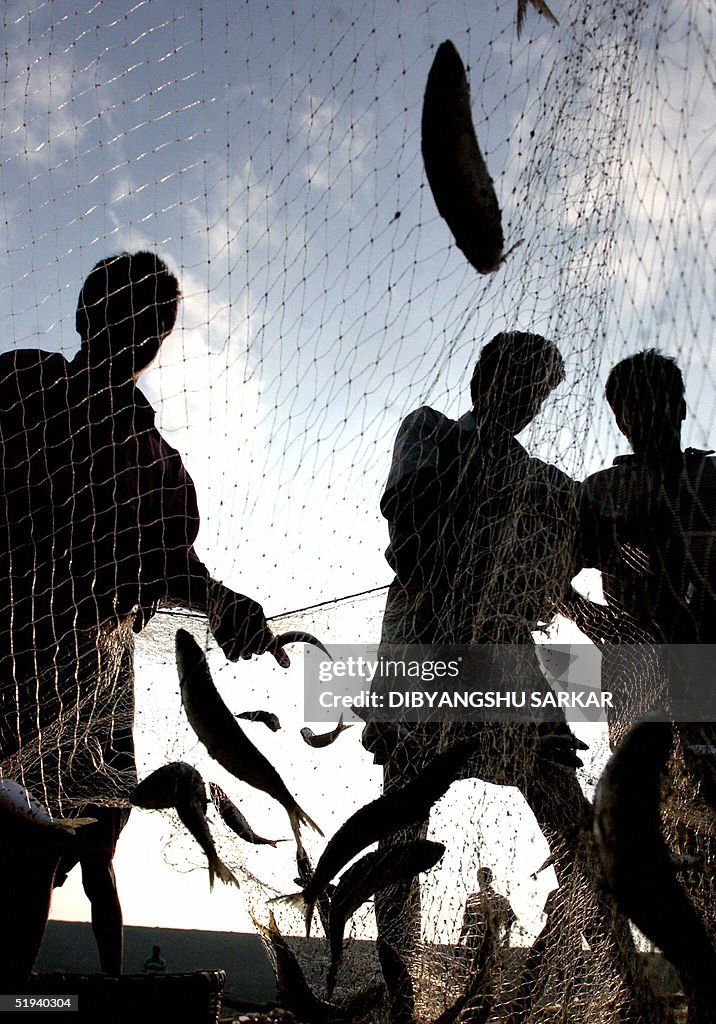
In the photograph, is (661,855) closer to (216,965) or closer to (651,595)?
(651,595)

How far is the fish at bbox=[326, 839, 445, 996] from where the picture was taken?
3.04 m

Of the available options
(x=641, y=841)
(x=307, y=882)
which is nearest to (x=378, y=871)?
(x=307, y=882)

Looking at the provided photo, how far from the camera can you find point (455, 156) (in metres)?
2.41

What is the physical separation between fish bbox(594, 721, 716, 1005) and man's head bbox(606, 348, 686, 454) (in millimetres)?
1698

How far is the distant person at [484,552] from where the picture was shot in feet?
11.2

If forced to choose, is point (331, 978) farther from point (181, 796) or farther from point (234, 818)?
point (181, 796)

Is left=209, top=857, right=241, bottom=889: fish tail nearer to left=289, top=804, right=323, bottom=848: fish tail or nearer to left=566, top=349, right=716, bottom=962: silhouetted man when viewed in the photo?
left=289, top=804, right=323, bottom=848: fish tail

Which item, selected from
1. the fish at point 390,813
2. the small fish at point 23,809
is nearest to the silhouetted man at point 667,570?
the fish at point 390,813

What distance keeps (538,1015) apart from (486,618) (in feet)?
4.62

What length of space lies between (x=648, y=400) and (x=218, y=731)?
6.53 ft

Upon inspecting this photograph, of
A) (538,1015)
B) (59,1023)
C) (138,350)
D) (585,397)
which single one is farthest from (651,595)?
(59,1023)

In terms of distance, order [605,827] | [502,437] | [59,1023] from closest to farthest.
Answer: [605,827] < [59,1023] < [502,437]

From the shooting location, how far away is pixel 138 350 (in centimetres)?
334

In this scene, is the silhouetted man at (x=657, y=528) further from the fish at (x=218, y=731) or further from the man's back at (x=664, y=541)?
the fish at (x=218, y=731)
